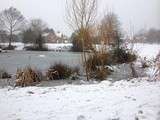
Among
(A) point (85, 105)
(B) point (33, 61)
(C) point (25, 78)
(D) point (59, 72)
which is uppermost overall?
(A) point (85, 105)

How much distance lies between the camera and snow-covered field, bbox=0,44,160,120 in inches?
174

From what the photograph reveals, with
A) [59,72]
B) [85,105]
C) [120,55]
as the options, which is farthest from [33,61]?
[85,105]

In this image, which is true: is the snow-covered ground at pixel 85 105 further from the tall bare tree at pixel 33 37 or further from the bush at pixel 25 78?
the tall bare tree at pixel 33 37

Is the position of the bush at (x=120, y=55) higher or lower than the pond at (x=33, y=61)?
higher

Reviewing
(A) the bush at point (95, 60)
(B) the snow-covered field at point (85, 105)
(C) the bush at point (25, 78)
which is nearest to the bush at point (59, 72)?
(A) the bush at point (95, 60)

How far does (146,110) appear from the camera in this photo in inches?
180

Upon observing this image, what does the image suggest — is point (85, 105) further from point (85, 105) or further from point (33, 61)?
point (33, 61)

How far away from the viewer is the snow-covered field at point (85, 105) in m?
4.42

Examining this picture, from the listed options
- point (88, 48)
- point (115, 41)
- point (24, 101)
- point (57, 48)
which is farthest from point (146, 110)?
point (57, 48)

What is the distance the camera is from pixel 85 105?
5055 millimetres

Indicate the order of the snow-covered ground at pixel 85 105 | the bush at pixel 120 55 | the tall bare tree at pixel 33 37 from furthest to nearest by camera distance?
1. the tall bare tree at pixel 33 37
2. the bush at pixel 120 55
3. the snow-covered ground at pixel 85 105

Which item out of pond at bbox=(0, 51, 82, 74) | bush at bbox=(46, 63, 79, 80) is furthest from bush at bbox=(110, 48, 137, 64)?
bush at bbox=(46, 63, 79, 80)

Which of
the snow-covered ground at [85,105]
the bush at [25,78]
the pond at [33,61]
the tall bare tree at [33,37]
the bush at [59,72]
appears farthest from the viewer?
the tall bare tree at [33,37]

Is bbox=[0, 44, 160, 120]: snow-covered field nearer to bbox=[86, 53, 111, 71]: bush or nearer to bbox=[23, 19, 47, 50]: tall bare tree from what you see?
bbox=[86, 53, 111, 71]: bush
